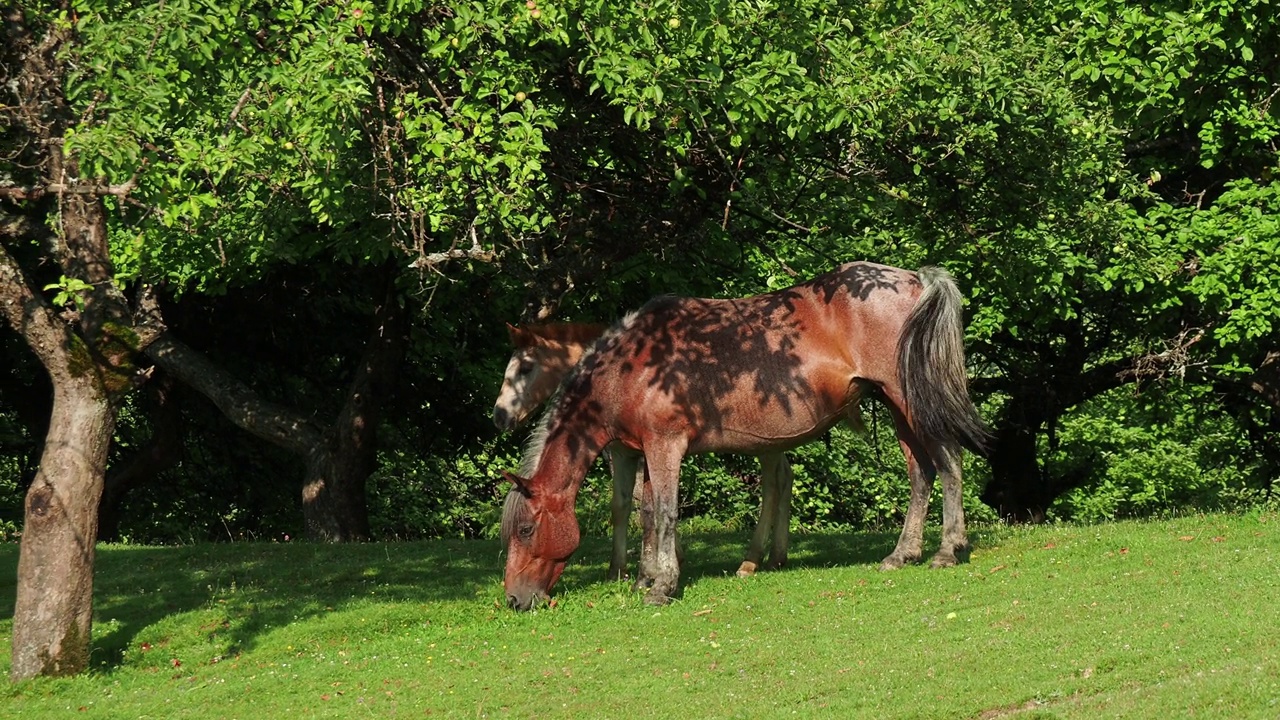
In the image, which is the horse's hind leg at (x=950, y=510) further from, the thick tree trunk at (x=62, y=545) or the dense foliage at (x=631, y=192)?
the thick tree trunk at (x=62, y=545)

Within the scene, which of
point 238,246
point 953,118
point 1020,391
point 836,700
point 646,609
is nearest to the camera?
point 836,700

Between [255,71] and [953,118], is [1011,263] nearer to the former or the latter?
[953,118]

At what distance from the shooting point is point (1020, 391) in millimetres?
28438

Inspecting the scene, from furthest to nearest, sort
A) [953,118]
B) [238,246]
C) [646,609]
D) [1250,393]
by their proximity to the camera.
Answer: [1250,393], [238,246], [953,118], [646,609]

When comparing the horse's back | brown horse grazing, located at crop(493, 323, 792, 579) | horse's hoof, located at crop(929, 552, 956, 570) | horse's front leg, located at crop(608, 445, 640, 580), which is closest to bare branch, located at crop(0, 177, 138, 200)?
brown horse grazing, located at crop(493, 323, 792, 579)

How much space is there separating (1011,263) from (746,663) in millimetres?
9929

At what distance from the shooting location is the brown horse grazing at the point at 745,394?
15625 millimetres

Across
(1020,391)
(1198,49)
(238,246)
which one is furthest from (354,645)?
(1020,391)

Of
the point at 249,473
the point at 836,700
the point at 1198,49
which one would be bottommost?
the point at 836,700

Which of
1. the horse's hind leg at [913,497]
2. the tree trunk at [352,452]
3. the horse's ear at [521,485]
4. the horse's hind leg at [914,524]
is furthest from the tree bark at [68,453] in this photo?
the tree trunk at [352,452]

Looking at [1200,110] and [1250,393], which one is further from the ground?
[1200,110]

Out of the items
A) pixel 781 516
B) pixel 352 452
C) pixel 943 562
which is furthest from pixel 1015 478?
pixel 943 562

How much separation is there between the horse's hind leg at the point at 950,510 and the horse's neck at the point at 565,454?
144 inches

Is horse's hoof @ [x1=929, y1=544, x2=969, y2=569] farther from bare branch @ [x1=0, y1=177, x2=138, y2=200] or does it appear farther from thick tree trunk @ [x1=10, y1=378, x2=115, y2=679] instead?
bare branch @ [x1=0, y1=177, x2=138, y2=200]
